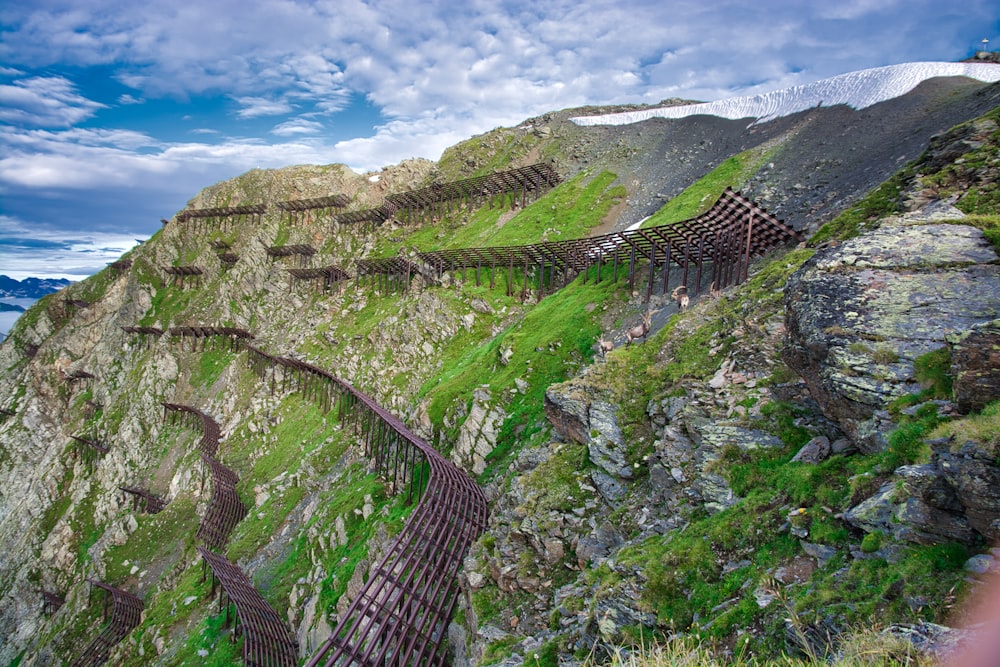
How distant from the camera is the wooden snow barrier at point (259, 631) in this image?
2753 centimetres

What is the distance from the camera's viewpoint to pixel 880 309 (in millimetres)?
12133

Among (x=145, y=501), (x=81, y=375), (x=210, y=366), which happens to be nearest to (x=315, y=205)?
(x=210, y=366)

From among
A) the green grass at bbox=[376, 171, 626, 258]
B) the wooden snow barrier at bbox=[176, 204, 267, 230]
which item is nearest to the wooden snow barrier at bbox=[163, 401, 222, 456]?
the green grass at bbox=[376, 171, 626, 258]

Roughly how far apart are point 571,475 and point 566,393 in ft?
12.0

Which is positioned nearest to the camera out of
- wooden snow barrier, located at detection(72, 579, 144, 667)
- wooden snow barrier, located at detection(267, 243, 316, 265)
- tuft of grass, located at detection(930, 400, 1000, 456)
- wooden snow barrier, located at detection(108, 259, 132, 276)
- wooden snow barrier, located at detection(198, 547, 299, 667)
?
tuft of grass, located at detection(930, 400, 1000, 456)

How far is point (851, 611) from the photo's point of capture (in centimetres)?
744

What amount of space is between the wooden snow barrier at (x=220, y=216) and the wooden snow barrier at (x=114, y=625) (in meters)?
68.4

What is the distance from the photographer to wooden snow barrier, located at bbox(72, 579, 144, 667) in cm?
4647

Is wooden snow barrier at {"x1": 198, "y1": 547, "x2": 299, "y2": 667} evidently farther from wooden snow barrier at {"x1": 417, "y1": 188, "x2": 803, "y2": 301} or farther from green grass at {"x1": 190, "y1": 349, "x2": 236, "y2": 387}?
green grass at {"x1": 190, "y1": 349, "x2": 236, "y2": 387}

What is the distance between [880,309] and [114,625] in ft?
217

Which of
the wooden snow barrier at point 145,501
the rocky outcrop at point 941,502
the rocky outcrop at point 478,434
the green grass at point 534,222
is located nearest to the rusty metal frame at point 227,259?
the green grass at point 534,222

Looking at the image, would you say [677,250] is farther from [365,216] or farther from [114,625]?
[365,216]

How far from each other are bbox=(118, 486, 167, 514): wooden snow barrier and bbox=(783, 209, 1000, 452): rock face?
233 ft

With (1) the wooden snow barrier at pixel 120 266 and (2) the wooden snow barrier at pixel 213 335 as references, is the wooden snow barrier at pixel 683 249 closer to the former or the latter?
(2) the wooden snow barrier at pixel 213 335
